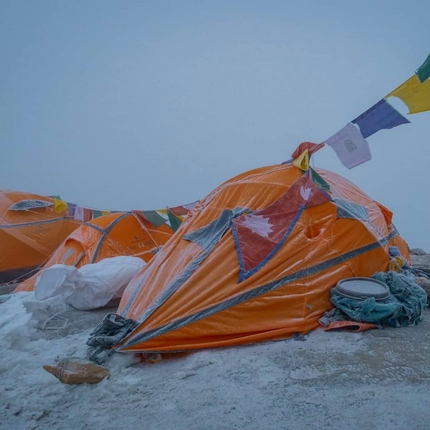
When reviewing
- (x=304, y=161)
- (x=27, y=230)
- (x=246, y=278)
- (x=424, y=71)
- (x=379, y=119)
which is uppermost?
(x=424, y=71)

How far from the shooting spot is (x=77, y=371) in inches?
107

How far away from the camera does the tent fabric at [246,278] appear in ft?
10.8

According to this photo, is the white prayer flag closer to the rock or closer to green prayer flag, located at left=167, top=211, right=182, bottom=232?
the rock

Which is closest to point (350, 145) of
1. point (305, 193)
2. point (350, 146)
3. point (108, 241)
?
point (350, 146)

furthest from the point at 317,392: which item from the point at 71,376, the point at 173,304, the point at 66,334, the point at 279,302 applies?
the point at 66,334

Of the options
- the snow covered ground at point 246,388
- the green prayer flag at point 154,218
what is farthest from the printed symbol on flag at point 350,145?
the green prayer flag at point 154,218

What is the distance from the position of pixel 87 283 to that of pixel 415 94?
14.4ft

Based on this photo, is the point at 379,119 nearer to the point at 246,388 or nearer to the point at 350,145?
the point at 350,145

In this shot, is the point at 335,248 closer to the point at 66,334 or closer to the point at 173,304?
the point at 173,304

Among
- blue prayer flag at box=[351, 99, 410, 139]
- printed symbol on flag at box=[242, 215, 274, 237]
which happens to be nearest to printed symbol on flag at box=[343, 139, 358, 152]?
blue prayer flag at box=[351, 99, 410, 139]

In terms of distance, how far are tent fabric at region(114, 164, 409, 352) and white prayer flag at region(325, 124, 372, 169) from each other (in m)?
0.41

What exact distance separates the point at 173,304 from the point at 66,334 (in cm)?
141

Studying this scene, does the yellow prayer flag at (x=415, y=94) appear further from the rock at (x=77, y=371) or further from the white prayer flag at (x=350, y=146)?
the rock at (x=77, y=371)

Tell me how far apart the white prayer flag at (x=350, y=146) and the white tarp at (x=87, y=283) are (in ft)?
10.4
